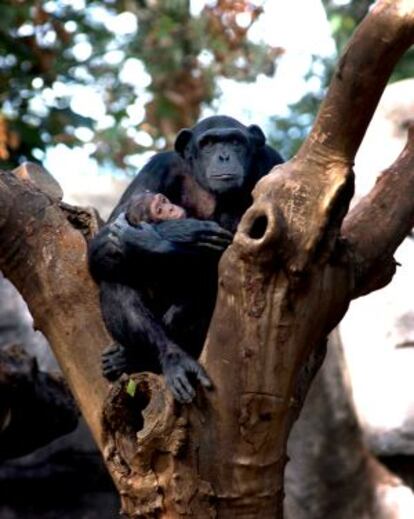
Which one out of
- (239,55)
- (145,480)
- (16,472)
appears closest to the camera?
(145,480)

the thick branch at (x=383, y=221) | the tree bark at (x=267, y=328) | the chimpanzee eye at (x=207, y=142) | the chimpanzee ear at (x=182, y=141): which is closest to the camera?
the tree bark at (x=267, y=328)

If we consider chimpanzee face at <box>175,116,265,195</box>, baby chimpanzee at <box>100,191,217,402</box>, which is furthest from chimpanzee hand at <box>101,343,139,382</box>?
chimpanzee face at <box>175,116,265,195</box>

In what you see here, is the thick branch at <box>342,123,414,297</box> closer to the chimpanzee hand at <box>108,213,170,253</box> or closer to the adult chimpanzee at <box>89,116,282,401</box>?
the adult chimpanzee at <box>89,116,282,401</box>

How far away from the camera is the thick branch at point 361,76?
10.2 ft

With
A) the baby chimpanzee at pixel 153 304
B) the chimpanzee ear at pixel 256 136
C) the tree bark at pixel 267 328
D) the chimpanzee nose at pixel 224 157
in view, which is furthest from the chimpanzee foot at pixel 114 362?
the chimpanzee ear at pixel 256 136

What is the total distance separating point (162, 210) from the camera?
4.39m

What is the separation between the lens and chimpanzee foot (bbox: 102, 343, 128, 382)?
4.02m

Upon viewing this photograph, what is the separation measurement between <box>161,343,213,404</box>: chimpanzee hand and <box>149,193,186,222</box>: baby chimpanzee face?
0.77 metres

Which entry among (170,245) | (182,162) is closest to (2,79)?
(182,162)

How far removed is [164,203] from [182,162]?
1.71 feet

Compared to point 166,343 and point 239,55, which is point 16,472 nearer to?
point 166,343

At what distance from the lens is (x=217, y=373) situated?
11.7 ft

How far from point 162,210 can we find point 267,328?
1.08 metres

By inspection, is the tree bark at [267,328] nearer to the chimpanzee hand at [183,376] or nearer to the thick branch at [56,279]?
the chimpanzee hand at [183,376]
